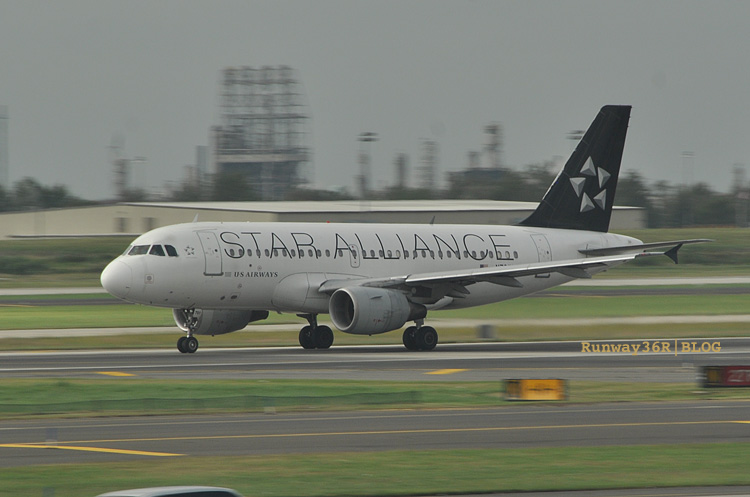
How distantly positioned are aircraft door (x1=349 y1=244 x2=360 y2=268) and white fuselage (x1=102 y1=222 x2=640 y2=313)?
3 centimetres

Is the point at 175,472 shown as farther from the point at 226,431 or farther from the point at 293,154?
the point at 293,154

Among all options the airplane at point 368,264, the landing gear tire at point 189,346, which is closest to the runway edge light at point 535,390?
the airplane at point 368,264

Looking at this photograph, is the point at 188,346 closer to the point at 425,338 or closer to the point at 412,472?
the point at 425,338

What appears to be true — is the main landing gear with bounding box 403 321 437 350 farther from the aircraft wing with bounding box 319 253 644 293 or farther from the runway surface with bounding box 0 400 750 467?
the runway surface with bounding box 0 400 750 467

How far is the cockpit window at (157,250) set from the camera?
1457 inches

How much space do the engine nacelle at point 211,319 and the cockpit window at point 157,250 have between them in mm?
2469

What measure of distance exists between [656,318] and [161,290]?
70.7 feet

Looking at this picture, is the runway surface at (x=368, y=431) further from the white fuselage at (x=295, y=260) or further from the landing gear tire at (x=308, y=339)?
the landing gear tire at (x=308, y=339)

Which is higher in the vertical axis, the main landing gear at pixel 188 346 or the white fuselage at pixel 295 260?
the white fuselage at pixel 295 260

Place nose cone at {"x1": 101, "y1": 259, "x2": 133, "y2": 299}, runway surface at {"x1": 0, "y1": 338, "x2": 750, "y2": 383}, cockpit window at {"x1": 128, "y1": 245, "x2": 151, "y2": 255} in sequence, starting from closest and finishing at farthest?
runway surface at {"x1": 0, "y1": 338, "x2": 750, "y2": 383} → nose cone at {"x1": 101, "y1": 259, "x2": 133, "y2": 299} → cockpit window at {"x1": 128, "y1": 245, "x2": 151, "y2": 255}

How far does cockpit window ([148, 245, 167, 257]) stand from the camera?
37.0 metres

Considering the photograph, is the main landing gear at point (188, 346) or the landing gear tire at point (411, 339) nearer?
the main landing gear at point (188, 346)

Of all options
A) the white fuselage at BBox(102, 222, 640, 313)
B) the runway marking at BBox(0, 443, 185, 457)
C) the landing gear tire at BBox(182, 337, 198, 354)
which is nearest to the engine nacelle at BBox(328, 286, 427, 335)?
the white fuselage at BBox(102, 222, 640, 313)

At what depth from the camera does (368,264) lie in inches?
1618
